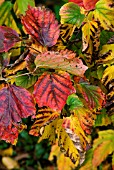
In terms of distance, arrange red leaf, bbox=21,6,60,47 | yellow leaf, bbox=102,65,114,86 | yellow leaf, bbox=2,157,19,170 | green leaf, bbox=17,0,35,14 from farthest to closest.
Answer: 1. yellow leaf, bbox=2,157,19,170
2. green leaf, bbox=17,0,35,14
3. yellow leaf, bbox=102,65,114,86
4. red leaf, bbox=21,6,60,47

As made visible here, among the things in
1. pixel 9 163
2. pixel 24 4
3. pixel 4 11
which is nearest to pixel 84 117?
pixel 24 4

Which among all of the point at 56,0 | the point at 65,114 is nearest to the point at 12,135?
the point at 65,114

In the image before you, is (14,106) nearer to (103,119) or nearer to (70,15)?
(70,15)

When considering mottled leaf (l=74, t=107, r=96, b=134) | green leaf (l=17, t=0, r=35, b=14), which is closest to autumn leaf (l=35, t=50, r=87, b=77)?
mottled leaf (l=74, t=107, r=96, b=134)

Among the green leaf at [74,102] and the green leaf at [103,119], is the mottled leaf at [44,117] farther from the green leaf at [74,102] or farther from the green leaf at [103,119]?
the green leaf at [103,119]

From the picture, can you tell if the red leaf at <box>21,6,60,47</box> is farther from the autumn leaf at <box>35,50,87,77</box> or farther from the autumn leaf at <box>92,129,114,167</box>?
the autumn leaf at <box>92,129,114,167</box>

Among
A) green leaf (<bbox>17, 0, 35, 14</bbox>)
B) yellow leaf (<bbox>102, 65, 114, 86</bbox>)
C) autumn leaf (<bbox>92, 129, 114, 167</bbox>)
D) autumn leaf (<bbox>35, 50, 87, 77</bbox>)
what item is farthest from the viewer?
autumn leaf (<bbox>92, 129, 114, 167</bbox>)

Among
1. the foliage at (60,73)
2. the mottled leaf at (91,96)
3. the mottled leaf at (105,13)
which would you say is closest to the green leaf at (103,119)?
the foliage at (60,73)
